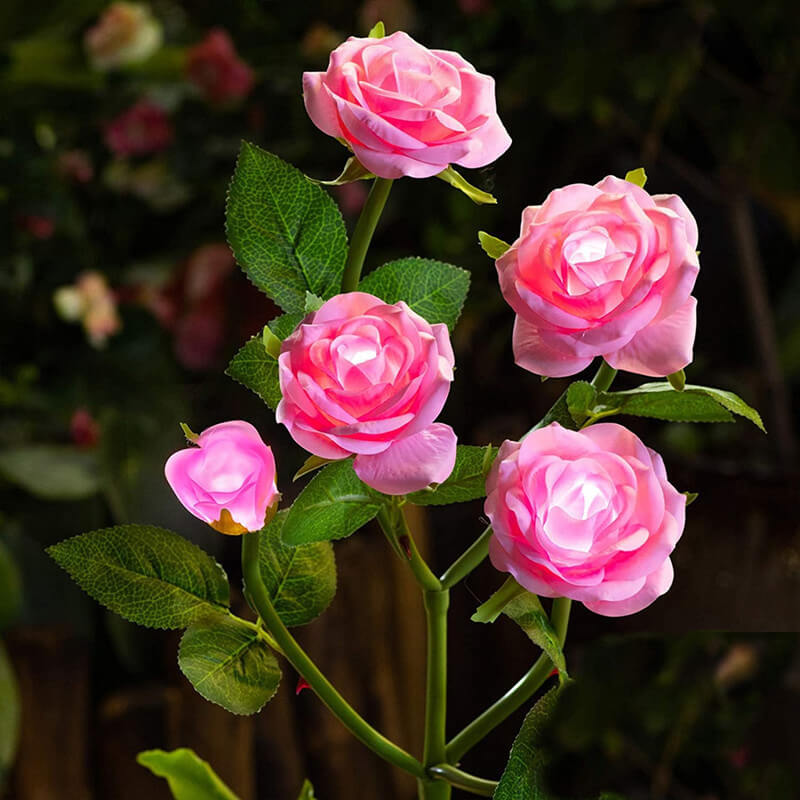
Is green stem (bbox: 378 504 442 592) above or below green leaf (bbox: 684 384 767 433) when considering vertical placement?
below

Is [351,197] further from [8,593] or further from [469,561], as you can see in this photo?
[469,561]

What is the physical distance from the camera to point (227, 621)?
202mm

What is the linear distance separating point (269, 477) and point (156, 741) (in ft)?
2.41

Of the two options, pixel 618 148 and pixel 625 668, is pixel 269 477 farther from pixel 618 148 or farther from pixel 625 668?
pixel 618 148

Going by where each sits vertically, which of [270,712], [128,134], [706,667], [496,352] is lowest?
[270,712]

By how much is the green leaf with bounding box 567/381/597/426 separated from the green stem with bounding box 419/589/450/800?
38mm

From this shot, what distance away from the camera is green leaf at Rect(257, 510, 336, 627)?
0.21 meters

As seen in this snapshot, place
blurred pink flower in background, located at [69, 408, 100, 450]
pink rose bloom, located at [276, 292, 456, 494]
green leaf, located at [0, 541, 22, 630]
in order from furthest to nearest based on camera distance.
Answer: blurred pink flower in background, located at [69, 408, 100, 450] → green leaf, located at [0, 541, 22, 630] → pink rose bloom, located at [276, 292, 456, 494]

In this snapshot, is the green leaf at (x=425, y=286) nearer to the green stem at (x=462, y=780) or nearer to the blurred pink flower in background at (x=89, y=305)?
the green stem at (x=462, y=780)

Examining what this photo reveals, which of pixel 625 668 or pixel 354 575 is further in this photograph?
pixel 354 575

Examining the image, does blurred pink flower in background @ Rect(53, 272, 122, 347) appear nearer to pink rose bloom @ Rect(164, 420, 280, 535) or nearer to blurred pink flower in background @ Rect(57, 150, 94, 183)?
blurred pink flower in background @ Rect(57, 150, 94, 183)

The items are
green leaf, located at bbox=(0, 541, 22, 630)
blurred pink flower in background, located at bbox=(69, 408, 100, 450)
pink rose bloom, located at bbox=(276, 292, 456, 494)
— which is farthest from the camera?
blurred pink flower in background, located at bbox=(69, 408, 100, 450)

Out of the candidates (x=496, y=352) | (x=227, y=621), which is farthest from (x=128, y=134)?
(x=227, y=621)

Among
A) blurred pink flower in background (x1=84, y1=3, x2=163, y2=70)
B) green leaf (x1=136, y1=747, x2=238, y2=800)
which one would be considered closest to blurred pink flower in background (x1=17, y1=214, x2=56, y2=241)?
blurred pink flower in background (x1=84, y1=3, x2=163, y2=70)
